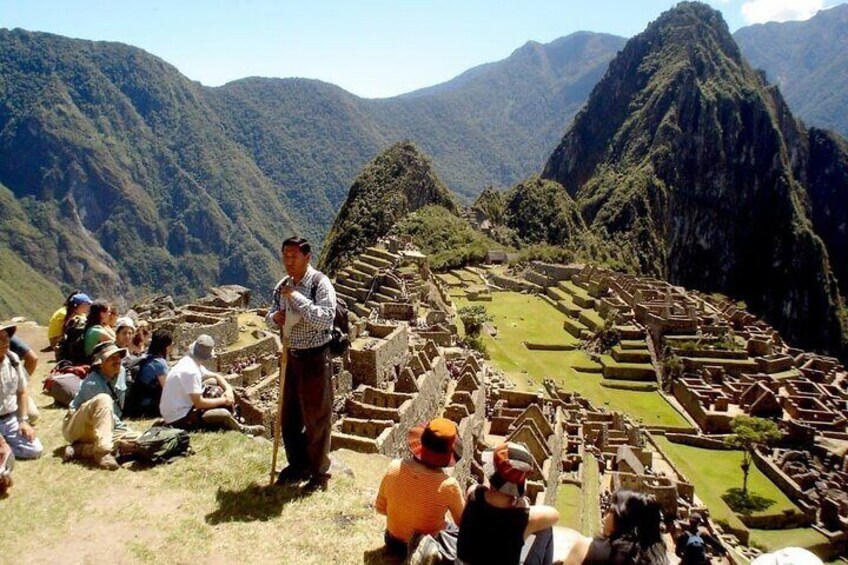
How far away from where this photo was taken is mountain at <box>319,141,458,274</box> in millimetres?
80125

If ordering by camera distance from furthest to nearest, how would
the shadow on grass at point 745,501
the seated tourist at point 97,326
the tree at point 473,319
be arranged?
the tree at point 473,319, the shadow on grass at point 745,501, the seated tourist at point 97,326

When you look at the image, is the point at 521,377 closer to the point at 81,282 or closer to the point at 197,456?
the point at 197,456

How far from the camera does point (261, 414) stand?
39.9 ft

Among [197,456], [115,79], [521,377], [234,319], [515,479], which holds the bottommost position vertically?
[521,377]

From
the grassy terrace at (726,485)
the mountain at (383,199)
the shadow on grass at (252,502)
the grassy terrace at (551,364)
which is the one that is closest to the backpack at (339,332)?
the shadow on grass at (252,502)

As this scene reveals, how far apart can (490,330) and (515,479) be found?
36785 millimetres

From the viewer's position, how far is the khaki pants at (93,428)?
24.7ft

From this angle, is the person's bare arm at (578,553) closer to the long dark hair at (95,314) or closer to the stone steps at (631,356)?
the long dark hair at (95,314)

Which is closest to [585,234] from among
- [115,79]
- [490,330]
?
[490,330]

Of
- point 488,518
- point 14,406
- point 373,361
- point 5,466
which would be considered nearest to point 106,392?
point 14,406

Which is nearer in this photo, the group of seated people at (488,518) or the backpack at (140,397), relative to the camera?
the group of seated people at (488,518)

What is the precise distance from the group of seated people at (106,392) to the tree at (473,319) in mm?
26874

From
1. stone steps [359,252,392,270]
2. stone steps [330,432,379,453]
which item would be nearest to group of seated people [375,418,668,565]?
stone steps [330,432,379,453]

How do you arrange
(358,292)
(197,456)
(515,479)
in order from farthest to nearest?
(358,292) < (197,456) < (515,479)
